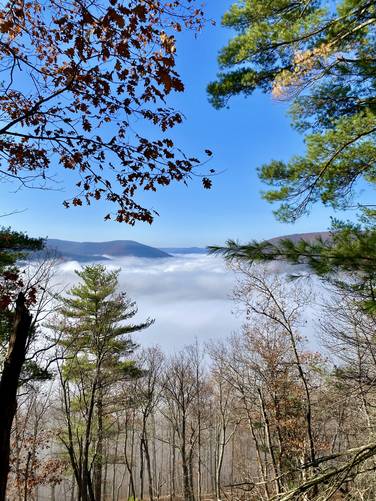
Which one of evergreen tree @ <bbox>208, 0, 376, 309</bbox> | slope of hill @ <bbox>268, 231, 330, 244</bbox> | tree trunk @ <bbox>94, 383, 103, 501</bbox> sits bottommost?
tree trunk @ <bbox>94, 383, 103, 501</bbox>

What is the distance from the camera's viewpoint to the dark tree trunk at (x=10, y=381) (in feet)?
11.1

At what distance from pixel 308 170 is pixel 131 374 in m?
16.3

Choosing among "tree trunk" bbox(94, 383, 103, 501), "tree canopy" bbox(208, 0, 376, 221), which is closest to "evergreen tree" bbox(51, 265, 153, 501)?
"tree trunk" bbox(94, 383, 103, 501)

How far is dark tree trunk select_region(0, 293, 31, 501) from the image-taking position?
337cm

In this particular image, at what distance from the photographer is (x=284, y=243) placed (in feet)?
14.3

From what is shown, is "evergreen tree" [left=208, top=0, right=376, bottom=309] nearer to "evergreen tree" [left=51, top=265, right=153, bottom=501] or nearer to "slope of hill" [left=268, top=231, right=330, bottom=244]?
"slope of hill" [left=268, top=231, right=330, bottom=244]

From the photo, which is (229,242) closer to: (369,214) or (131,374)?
(369,214)

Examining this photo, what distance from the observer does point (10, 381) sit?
3539 millimetres

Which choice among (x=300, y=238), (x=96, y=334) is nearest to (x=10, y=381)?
(x=300, y=238)

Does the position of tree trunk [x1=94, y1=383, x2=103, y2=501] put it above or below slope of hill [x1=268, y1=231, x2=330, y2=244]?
below

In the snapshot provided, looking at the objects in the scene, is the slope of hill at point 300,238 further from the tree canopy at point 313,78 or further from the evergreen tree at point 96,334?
the evergreen tree at point 96,334

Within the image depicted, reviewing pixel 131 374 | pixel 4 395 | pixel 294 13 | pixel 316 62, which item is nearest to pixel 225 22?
pixel 294 13

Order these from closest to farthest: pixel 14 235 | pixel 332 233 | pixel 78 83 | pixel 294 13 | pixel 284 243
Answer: pixel 78 83
pixel 284 243
pixel 332 233
pixel 294 13
pixel 14 235

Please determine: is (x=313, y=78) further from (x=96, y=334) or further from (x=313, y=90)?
(x=96, y=334)
